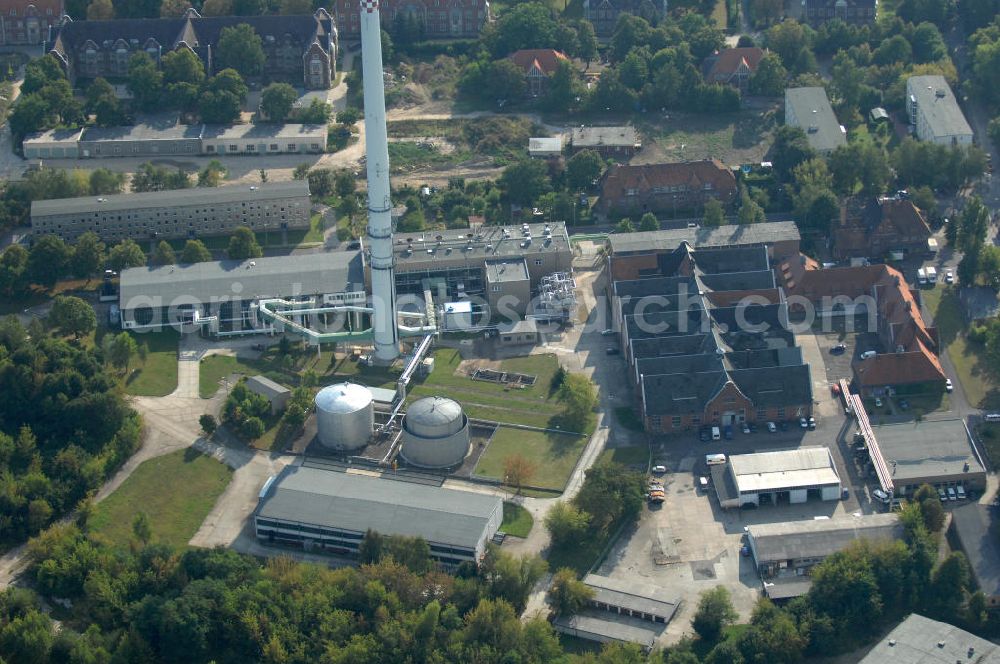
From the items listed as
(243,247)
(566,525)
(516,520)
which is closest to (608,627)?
(566,525)

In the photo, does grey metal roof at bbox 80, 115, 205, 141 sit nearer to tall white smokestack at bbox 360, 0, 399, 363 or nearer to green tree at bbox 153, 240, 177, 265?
green tree at bbox 153, 240, 177, 265

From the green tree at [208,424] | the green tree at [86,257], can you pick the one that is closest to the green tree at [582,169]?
the green tree at [86,257]

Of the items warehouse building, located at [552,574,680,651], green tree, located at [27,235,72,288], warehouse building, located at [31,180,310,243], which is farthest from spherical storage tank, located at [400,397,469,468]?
green tree, located at [27,235,72,288]

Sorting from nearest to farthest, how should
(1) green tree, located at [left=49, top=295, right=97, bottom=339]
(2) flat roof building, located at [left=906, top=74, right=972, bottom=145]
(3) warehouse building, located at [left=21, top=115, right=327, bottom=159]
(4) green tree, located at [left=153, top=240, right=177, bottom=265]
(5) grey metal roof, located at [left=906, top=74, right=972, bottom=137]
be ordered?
(1) green tree, located at [left=49, top=295, right=97, bottom=339], (4) green tree, located at [left=153, top=240, right=177, bottom=265], (2) flat roof building, located at [left=906, top=74, right=972, bottom=145], (5) grey metal roof, located at [left=906, top=74, right=972, bottom=137], (3) warehouse building, located at [left=21, top=115, right=327, bottom=159]

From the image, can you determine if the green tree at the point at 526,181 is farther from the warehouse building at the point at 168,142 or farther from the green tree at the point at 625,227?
the warehouse building at the point at 168,142

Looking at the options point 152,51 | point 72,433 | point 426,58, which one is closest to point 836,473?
point 72,433

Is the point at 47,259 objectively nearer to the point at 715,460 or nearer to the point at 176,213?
the point at 176,213
